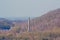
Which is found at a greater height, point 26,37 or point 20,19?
point 20,19

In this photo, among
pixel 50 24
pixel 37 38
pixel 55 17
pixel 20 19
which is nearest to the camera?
pixel 37 38

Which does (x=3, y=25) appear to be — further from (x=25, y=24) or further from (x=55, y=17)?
(x=55, y=17)

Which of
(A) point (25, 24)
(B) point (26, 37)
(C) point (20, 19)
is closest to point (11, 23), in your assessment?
(C) point (20, 19)

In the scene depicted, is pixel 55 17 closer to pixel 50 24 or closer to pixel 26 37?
pixel 50 24

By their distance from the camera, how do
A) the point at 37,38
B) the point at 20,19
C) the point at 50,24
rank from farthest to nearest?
the point at 20,19 < the point at 50,24 < the point at 37,38

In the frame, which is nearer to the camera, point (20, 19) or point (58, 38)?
point (58, 38)

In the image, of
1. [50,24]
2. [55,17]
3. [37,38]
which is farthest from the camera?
[55,17]

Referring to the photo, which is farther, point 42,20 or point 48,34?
point 42,20

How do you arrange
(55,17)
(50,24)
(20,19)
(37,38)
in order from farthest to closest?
(20,19) → (55,17) → (50,24) → (37,38)

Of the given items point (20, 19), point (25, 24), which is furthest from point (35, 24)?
point (20, 19)
